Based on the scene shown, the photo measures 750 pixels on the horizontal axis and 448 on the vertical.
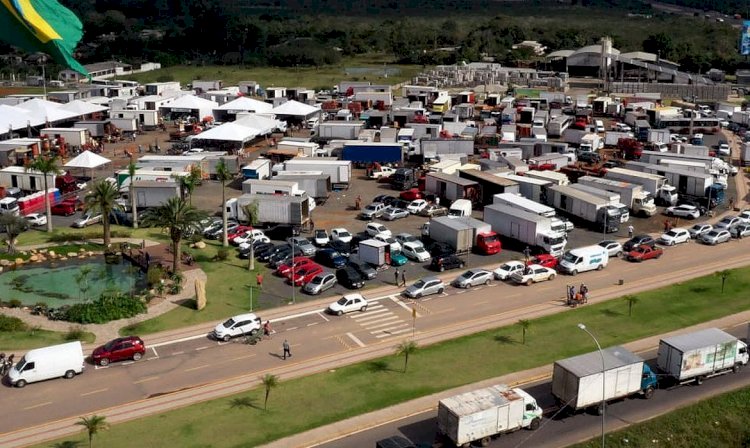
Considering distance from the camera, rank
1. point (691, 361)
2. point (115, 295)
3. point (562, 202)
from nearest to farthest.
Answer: point (691, 361)
point (115, 295)
point (562, 202)

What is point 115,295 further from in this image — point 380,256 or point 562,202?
point 562,202

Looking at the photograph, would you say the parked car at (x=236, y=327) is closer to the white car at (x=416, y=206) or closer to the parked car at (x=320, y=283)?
the parked car at (x=320, y=283)

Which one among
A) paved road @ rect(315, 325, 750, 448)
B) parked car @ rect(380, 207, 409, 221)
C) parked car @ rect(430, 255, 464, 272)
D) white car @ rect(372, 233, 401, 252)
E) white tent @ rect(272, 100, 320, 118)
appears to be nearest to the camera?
paved road @ rect(315, 325, 750, 448)

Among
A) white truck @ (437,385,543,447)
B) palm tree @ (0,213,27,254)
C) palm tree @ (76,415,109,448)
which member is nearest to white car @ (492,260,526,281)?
white truck @ (437,385,543,447)

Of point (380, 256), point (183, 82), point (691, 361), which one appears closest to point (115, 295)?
point (380, 256)

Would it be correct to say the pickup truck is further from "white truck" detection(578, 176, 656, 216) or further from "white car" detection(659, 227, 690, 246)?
"white truck" detection(578, 176, 656, 216)

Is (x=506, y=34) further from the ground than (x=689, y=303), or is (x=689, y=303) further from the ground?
(x=506, y=34)
